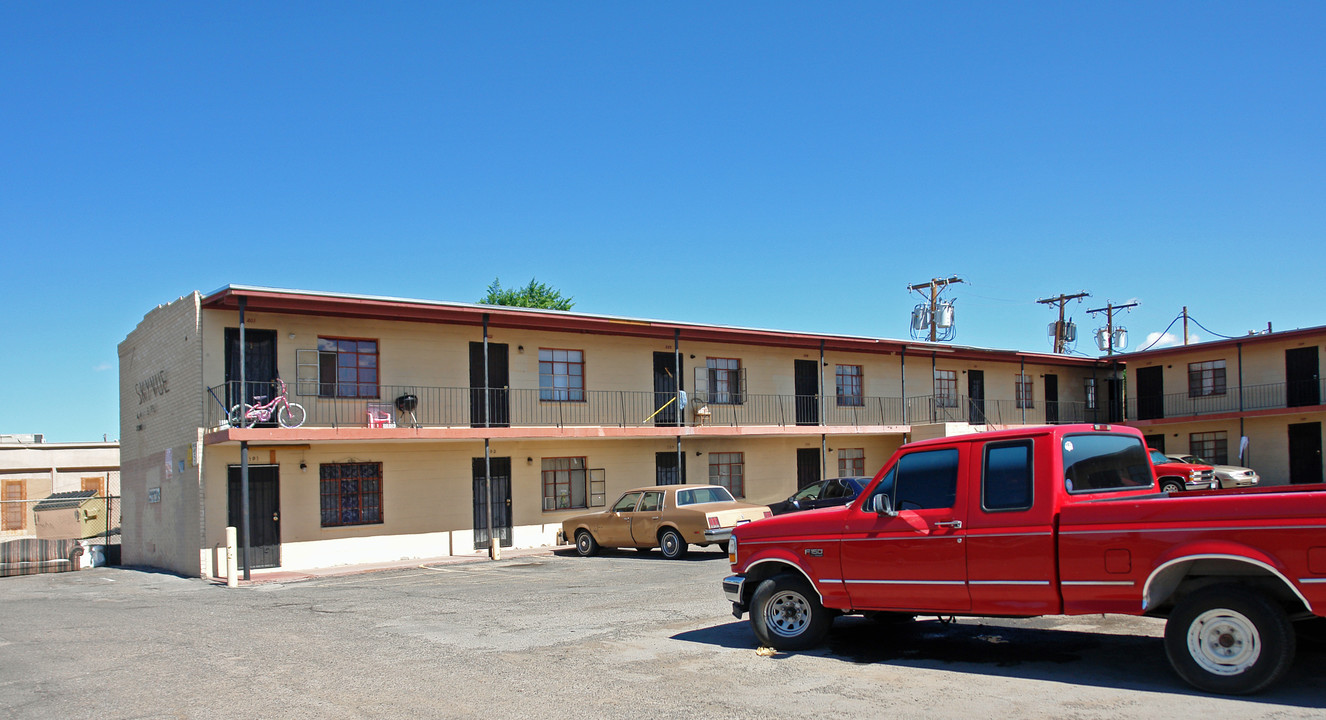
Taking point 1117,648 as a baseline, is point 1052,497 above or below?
above

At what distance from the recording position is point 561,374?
2405cm

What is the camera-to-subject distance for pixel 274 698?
731 cm

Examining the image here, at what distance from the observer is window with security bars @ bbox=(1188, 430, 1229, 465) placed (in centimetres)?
3497

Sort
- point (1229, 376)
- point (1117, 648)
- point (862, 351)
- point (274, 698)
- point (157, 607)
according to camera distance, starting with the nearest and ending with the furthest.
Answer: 1. point (274, 698)
2. point (1117, 648)
3. point (157, 607)
4. point (862, 351)
5. point (1229, 376)

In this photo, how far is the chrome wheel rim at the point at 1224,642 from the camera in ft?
20.1

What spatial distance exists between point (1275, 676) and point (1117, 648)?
1925 mm

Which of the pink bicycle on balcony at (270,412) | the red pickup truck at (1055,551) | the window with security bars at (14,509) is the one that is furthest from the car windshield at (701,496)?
the window with security bars at (14,509)

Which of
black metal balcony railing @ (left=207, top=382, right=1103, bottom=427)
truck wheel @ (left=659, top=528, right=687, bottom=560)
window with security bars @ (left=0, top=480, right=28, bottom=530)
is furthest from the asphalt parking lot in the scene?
window with security bars @ (left=0, top=480, right=28, bottom=530)

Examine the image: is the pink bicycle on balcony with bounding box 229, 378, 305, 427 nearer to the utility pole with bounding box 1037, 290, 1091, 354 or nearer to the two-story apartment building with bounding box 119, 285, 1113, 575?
the two-story apartment building with bounding box 119, 285, 1113, 575

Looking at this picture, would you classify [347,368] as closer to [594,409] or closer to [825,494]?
[594,409]

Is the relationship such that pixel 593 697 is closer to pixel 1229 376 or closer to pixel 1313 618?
pixel 1313 618

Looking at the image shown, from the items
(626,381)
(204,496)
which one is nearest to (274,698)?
(204,496)

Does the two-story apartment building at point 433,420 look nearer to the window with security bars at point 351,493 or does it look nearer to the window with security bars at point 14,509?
the window with security bars at point 351,493

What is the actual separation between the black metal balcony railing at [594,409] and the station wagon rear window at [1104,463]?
15.6 meters
